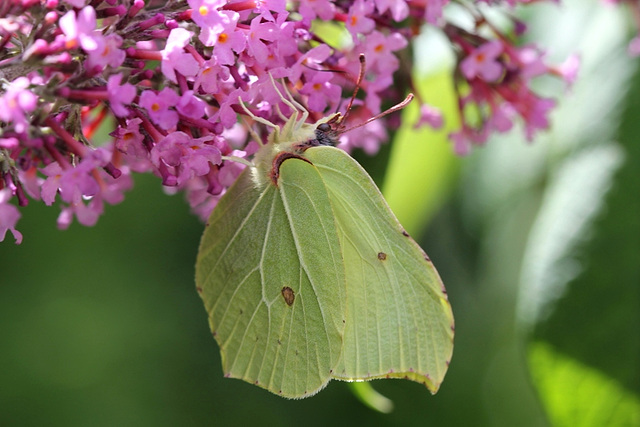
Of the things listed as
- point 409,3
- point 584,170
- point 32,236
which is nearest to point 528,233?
point 584,170

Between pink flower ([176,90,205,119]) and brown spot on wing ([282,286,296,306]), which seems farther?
brown spot on wing ([282,286,296,306])

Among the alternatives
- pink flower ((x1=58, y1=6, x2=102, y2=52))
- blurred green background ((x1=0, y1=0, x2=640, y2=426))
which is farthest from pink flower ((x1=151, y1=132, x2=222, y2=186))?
blurred green background ((x1=0, y1=0, x2=640, y2=426))

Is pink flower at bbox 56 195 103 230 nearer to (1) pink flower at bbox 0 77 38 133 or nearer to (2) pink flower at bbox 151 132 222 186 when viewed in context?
(2) pink flower at bbox 151 132 222 186

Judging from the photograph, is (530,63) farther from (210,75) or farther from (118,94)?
(118,94)

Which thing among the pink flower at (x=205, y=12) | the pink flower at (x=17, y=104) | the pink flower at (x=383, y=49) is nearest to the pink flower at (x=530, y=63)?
the pink flower at (x=383, y=49)

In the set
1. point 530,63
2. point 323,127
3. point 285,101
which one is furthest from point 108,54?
point 530,63

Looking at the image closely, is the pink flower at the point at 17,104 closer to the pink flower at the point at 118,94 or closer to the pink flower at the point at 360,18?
the pink flower at the point at 118,94

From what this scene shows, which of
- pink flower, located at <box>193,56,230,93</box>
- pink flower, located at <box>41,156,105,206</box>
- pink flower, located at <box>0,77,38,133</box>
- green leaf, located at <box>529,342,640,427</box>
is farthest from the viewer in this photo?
green leaf, located at <box>529,342,640,427</box>
